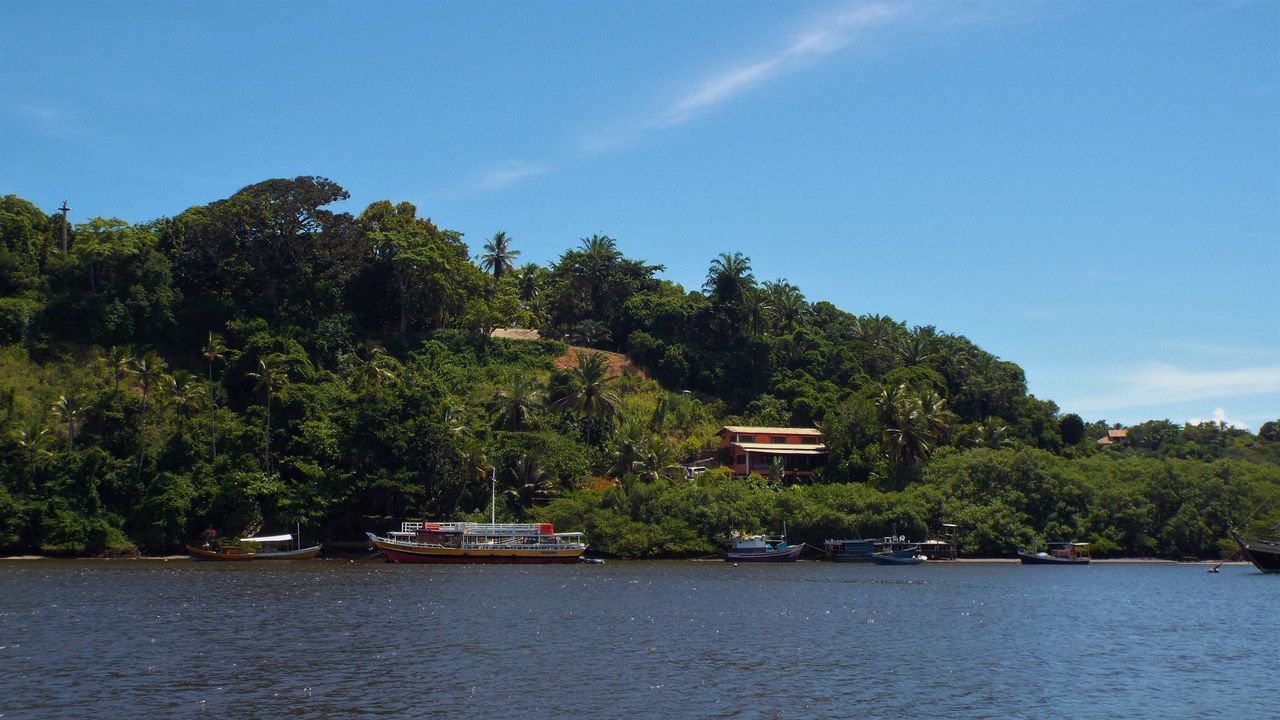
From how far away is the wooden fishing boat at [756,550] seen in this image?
86.9m

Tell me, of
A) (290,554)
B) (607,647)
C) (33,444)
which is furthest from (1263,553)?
(33,444)

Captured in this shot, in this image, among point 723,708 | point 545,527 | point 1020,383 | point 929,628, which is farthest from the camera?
point 1020,383

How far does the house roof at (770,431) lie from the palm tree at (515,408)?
22860mm

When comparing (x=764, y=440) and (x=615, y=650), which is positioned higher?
(x=764, y=440)

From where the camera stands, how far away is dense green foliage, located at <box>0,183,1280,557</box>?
80875mm

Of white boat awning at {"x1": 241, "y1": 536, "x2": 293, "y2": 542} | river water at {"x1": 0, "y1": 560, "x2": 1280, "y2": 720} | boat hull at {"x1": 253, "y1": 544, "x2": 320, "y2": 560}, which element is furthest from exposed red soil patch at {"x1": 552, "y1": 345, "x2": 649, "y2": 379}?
river water at {"x1": 0, "y1": 560, "x2": 1280, "y2": 720}

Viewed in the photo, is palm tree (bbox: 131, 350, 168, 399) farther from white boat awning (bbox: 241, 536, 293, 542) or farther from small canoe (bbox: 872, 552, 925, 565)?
small canoe (bbox: 872, 552, 925, 565)

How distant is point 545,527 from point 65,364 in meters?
43.3

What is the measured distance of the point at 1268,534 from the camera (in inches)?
3666

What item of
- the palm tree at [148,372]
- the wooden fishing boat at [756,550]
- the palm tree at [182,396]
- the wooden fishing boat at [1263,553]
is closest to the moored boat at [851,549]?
the wooden fishing boat at [756,550]

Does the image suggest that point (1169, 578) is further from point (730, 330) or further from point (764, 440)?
point (730, 330)

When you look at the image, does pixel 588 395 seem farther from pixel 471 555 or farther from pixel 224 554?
pixel 224 554

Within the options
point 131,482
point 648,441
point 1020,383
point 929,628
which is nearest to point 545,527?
point 648,441

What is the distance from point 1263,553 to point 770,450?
4370cm
